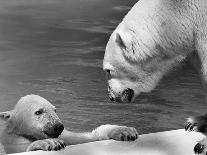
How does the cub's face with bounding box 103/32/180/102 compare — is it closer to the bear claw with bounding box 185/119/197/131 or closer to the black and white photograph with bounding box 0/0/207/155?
the black and white photograph with bounding box 0/0/207/155

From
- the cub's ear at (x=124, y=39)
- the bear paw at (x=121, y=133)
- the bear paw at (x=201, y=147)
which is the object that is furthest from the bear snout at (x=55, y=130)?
the bear paw at (x=201, y=147)

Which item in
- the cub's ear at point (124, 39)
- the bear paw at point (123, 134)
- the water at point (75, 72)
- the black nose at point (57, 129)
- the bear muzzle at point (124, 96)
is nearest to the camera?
the bear paw at point (123, 134)

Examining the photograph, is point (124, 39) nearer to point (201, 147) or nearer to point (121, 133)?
point (121, 133)

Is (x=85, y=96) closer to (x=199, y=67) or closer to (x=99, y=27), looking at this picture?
(x=99, y=27)

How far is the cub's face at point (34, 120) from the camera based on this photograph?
4605 mm

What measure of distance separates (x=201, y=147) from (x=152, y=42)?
0.92 m

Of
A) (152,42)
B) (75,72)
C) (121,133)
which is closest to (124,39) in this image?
(152,42)

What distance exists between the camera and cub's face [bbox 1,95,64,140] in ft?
15.1

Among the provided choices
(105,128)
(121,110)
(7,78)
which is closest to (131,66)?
(105,128)

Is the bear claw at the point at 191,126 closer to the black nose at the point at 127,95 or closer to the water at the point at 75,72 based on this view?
the black nose at the point at 127,95

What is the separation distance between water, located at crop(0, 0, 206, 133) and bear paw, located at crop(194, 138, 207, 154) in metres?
3.14

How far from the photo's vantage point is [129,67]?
4.32m

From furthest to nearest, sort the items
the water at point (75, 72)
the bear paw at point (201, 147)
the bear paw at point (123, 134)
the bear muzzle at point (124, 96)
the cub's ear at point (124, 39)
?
the water at point (75, 72) < the bear muzzle at point (124, 96) < the cub's ear at point (124, 39) < the bear paw at point (123, 134) < the bear paw at point (201, 147)

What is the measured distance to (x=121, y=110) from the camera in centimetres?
944
